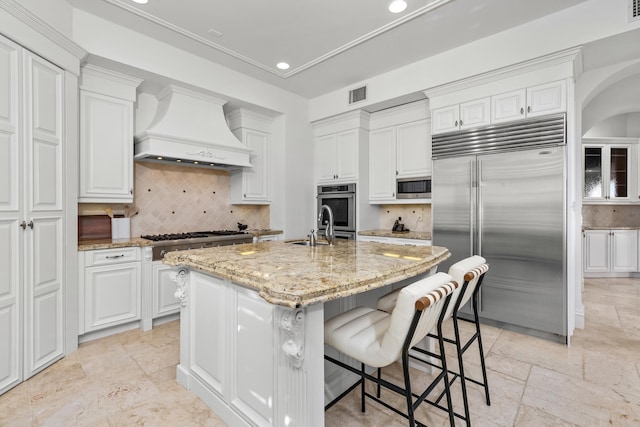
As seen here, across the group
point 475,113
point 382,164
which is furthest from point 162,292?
point 475,113

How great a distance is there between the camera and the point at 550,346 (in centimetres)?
274

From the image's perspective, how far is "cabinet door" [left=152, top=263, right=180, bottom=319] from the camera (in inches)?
124

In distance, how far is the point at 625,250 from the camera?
17.1ft

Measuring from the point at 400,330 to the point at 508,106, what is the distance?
2.82 metres

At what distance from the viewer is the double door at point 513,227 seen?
281 centimetres

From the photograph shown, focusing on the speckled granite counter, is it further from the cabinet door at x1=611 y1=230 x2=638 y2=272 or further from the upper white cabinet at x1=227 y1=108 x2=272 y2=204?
the cabinet door at x1=611 y1=230 x2=638 y2=272

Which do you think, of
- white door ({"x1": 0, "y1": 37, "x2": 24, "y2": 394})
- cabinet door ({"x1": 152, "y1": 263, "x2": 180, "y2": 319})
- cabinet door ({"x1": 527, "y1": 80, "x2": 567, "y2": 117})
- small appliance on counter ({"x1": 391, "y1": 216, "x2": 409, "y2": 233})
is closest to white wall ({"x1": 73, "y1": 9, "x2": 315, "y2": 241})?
white door ({"x1": 0, "y1": 37, "x2": 24, "y2": 394})

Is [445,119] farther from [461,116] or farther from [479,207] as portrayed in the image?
[479,207]

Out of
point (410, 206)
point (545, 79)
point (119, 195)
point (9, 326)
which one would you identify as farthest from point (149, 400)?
point (545, 79)

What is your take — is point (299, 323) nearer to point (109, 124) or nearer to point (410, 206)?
point (109, 124)

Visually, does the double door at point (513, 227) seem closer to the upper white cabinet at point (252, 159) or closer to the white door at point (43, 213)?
the upper white cabinet at point (252, 159)

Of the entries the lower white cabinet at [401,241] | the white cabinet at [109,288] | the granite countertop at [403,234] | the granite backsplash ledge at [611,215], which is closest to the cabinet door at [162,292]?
the white cabinet at [109,288]

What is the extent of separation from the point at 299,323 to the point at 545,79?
3.14 m

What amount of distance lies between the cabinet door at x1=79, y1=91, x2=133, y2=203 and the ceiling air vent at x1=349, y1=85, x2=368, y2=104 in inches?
104
